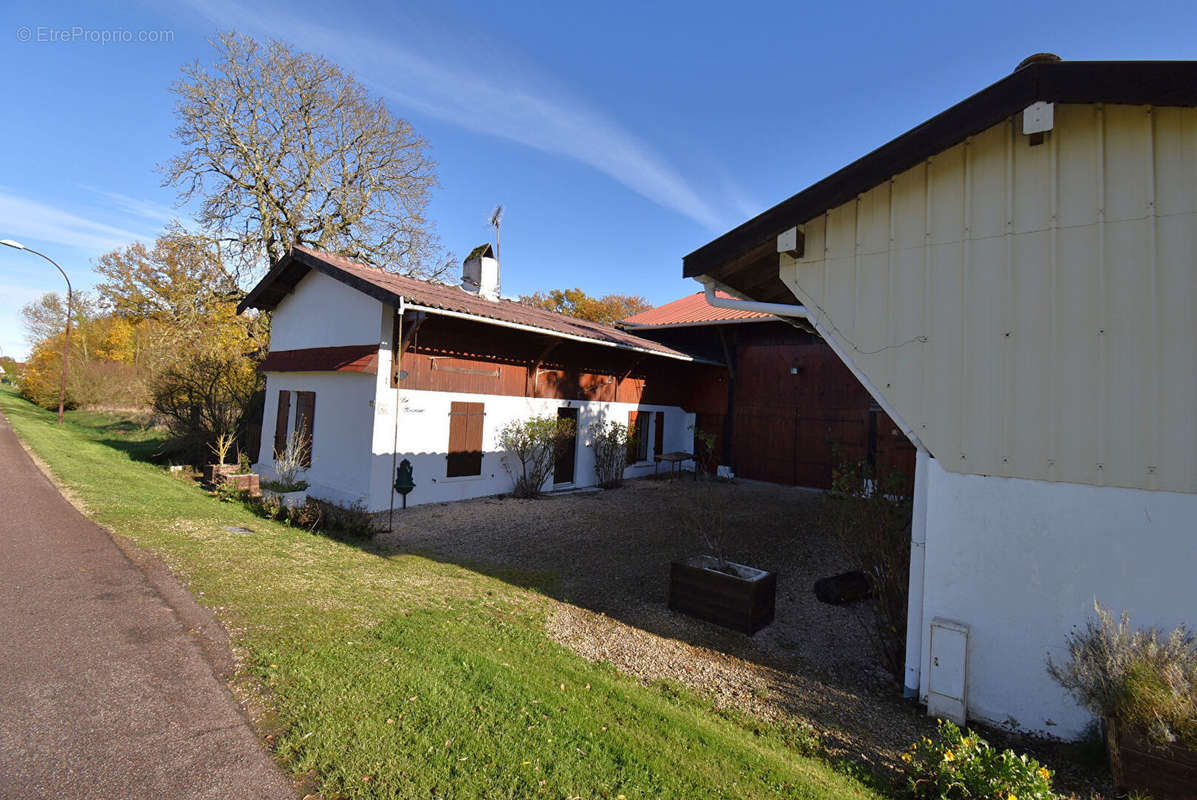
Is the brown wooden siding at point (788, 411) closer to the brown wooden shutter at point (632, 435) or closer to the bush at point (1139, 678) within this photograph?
the brown wooden shutter at point (632, 435)

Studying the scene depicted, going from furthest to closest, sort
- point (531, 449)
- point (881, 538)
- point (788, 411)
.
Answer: point (788, 411) → point (531, 449) → point (881, 538)

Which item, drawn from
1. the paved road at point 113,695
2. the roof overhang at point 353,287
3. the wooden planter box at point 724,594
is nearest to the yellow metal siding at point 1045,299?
the wooden planter box at point 724,594

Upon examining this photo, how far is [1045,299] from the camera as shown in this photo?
3.51 m

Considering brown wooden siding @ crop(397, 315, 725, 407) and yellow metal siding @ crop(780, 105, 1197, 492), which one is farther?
brown wooden siding @ crop(397, 315, 725, 407)

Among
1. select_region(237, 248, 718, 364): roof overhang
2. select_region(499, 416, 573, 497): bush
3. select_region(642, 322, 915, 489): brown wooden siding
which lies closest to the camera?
select_region(237, 248, 718, 364): roof overhang

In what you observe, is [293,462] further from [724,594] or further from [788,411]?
[788,411]

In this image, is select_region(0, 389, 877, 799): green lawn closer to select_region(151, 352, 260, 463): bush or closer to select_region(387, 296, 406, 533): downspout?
select_region(387, 296, 406, 533): downspout

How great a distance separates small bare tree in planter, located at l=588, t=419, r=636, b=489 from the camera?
43.8 feet

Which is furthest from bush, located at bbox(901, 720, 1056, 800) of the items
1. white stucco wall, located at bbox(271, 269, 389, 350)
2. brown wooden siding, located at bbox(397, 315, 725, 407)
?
white stucco wall, located at bbox(271, 269, 389, 350)

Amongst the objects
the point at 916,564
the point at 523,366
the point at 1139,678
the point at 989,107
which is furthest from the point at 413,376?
the point at 1139,678

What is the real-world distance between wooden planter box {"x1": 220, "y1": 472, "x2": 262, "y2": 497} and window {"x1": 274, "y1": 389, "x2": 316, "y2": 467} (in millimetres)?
Result: 917

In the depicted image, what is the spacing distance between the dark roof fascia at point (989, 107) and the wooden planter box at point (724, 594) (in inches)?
121

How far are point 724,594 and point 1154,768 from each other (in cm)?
292

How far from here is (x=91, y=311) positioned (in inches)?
1251
